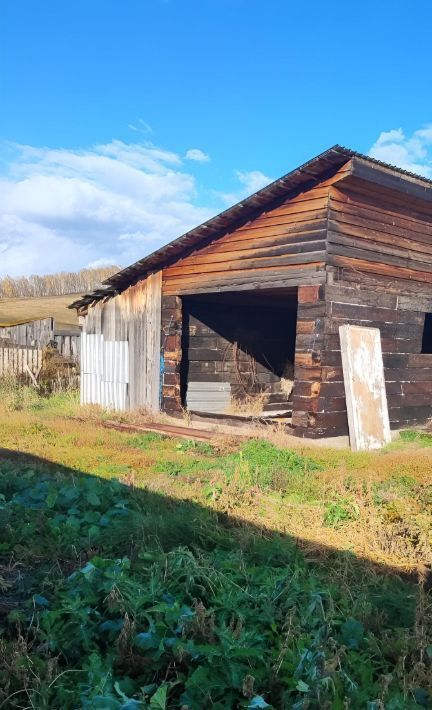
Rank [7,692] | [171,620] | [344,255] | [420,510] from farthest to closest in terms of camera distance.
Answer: [344,255] < [420,510] < [171,620] < [7,692]

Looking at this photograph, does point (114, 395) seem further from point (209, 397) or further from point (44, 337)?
point (44, 337)

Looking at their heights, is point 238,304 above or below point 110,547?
above

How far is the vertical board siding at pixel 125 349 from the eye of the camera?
42.2 feet

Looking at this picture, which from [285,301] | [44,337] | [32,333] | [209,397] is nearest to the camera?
[209,397]

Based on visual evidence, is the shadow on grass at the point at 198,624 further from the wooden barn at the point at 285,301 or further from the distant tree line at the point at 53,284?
the distant tree line at the point at 53,284

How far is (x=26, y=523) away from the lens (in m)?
4.70

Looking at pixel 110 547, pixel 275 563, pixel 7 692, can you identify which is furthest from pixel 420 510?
pixel 7 692

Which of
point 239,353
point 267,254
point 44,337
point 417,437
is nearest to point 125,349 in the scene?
point 239,353

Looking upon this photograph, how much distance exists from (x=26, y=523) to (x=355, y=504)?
2.94 meters

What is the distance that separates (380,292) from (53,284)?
4955cm

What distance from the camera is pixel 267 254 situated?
10609mm

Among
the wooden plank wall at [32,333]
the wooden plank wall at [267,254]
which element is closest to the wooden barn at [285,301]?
the wooden plank wall at [267,254]

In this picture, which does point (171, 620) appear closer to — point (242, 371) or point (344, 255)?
point (344, 255)

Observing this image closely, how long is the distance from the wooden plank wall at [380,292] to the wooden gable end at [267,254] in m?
0.28
